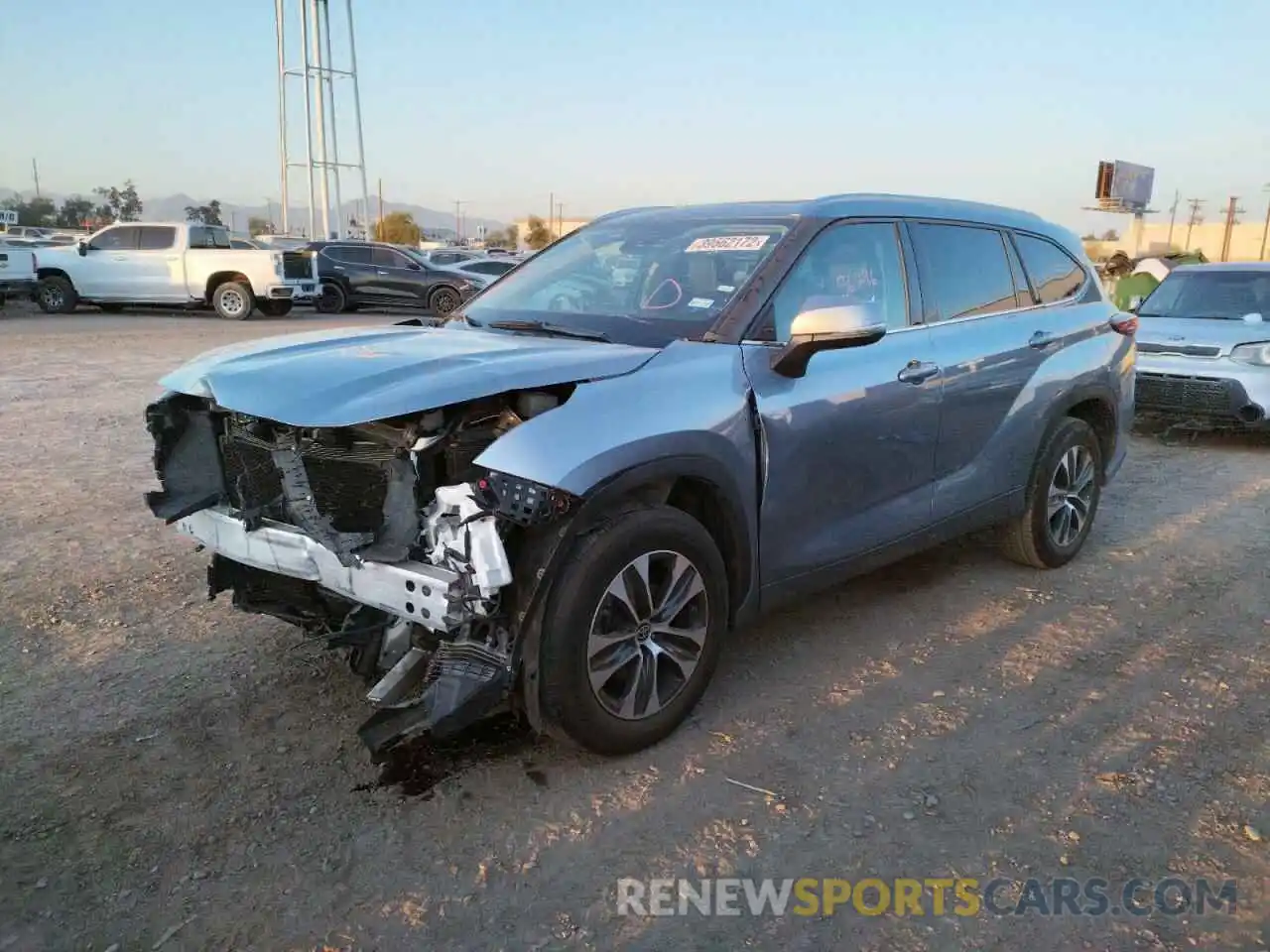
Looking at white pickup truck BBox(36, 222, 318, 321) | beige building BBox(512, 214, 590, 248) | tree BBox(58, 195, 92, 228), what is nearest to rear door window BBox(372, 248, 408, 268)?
white pickup truck BBox(36, 222, 318, 321)

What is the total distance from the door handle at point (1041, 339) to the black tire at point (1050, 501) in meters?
0.44

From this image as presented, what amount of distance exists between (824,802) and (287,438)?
6.61 ft

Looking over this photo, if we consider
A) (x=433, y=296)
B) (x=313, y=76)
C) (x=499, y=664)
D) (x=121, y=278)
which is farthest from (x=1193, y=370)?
(x=313, y=76)

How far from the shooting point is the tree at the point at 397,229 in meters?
80.0

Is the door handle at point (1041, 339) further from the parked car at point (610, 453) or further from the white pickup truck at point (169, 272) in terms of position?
the white pickup truck at point (169, 272)

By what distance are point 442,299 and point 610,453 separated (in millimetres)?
19539

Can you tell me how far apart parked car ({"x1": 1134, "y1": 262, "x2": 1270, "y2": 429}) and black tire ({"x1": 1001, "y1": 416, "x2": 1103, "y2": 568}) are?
411cm

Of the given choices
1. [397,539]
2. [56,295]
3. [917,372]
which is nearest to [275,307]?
[56,295]

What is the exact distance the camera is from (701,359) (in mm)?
3281

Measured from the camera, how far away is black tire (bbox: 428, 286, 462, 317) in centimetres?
2133

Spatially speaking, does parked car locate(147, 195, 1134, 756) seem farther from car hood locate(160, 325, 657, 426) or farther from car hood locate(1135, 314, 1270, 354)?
car hood locate(1135, 314, 1270, 354)

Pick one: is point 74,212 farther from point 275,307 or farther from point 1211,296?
point 1211,296

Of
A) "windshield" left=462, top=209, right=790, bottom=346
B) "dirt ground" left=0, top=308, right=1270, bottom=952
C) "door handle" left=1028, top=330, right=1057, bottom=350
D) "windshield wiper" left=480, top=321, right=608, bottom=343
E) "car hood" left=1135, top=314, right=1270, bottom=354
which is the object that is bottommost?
"dirt ground" left=0, top=308, right=1270, bottom=952

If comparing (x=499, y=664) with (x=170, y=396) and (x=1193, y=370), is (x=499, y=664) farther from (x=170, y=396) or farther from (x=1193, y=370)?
(x=1193, y=370)
